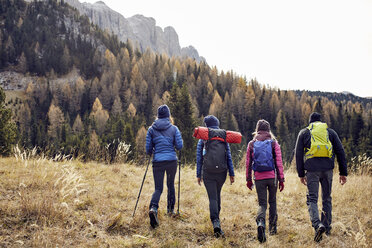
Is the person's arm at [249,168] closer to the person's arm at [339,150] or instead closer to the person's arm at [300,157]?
the person's arm at [300,157]

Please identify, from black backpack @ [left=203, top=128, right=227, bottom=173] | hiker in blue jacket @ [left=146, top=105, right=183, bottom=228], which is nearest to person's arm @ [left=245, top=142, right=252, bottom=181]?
black backpack @ [left=203, top=128, right=227, bottom=173]

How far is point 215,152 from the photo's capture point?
4375mm

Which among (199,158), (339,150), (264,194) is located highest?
(339,150)

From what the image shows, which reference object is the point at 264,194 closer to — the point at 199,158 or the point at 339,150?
the point at 199,158

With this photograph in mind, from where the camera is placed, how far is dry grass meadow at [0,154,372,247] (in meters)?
3.72

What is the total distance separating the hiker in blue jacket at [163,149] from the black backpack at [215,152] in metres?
0.68

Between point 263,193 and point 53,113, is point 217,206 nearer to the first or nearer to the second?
point 263,193

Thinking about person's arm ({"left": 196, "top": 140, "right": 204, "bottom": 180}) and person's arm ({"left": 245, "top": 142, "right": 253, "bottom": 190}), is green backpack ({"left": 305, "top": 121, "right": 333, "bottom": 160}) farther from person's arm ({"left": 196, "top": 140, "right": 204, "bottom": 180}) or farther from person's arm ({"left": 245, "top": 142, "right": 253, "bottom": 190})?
person's arm ({"left": 196, "top": 140, "right": 204, "bottom": 180})

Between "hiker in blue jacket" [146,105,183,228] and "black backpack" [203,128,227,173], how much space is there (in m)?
0.68

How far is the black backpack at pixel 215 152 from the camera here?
4.31m

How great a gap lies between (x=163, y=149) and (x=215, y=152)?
1122 millimetres

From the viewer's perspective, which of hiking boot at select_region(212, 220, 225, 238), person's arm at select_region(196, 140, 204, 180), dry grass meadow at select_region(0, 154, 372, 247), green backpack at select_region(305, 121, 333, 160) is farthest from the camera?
person's arm at select_region(196, 140, 204, 180)

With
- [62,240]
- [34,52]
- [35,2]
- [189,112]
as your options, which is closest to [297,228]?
[62,240]

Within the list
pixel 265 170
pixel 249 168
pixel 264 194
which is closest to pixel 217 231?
pixel 264 194
